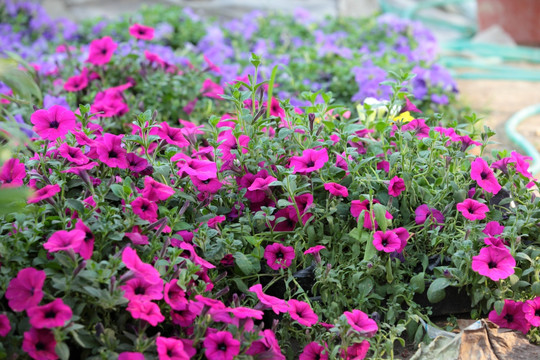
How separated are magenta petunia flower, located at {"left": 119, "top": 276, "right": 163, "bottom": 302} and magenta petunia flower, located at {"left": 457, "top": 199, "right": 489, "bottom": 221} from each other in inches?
33.2

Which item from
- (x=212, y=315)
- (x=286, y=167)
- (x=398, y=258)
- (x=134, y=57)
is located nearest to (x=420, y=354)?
(x=398, y=258)

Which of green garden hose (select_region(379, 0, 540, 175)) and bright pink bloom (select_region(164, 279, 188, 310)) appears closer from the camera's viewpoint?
bright pink bloom (select_region(164, 279, 188, 310))

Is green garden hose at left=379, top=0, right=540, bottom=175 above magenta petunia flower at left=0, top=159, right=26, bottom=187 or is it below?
below

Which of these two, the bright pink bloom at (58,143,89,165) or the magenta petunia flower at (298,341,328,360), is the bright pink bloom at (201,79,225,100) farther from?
the magenta petunia flower at (298,341,328,360)

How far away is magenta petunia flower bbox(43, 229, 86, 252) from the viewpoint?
55.1 inches

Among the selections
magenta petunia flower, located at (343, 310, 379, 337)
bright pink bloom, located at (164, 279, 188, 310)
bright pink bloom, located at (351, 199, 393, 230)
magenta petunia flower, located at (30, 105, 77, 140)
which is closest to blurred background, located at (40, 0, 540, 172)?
bright pink bloom, located at (351, 199, 393, 230)

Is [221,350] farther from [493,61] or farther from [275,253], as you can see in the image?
[493,61]

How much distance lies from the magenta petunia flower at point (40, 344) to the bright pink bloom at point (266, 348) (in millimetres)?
417

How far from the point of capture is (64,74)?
333cm

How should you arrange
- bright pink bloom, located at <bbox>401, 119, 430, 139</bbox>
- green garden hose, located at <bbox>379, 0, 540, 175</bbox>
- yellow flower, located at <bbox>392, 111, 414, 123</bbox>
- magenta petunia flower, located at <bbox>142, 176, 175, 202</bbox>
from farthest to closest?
green garden hose, located at <bbox>379, 0, 540, 175</bbox>, yellow flower, located at <bbox>392, 111, 414, 123</bbox>, bright pink bloom, located at <bbox>401, 119, 430, 139</bbox>, magenta petunia flower, located at <bbox>142, 176, 175, 202</bbox>

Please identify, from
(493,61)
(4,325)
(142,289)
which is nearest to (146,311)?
(142,289)

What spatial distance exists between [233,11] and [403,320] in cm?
543

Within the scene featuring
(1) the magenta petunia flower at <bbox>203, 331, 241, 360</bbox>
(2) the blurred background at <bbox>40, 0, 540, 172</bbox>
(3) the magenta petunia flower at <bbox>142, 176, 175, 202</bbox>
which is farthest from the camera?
(2) the blurred background at <bbox>40, 0, 540, 172</bbox>

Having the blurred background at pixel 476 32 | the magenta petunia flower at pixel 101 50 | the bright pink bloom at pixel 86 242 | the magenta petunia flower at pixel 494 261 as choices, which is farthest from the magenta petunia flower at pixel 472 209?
the blurred background at pixel 476 32
